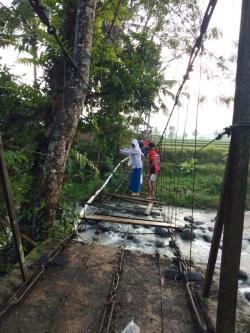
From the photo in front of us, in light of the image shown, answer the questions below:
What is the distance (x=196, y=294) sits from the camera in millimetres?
2424

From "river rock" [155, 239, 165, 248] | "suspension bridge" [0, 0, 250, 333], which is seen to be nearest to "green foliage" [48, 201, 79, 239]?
"suspension bridge" [0, 0, 250, 333]

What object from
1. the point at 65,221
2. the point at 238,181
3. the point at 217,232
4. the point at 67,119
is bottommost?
the point at 65,221

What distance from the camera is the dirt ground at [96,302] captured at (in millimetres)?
2018

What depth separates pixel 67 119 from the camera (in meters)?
3.46

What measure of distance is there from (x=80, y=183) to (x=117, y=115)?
438 cm

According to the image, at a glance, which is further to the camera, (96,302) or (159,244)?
(159,244)

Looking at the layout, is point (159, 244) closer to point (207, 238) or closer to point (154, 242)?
point (154, 242)

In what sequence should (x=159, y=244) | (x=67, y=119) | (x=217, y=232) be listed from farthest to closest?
1. (x=159, y=244)
2. (x=67, y=119)
3. (x=217, y=232)

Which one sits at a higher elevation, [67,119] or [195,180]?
[67,119]

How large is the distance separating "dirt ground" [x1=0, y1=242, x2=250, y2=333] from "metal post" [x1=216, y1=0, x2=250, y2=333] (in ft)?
2.32

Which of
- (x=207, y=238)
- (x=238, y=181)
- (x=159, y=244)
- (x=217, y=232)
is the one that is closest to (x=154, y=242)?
(x=159, y=244)

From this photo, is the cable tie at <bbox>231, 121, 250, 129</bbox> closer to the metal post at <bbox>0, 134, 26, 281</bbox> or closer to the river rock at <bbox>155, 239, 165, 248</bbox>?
the metal post at <bbox>0, 134, 26, 281</bbox>

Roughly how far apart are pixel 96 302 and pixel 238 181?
1.42 meters

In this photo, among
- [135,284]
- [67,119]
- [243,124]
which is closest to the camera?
[243,124]
